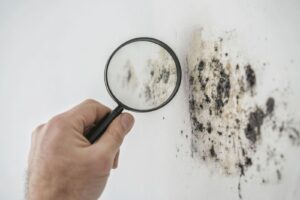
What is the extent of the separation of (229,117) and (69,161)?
55cm

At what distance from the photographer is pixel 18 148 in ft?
5.22

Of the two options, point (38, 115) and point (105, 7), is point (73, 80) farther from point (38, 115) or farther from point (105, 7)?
point (105, 7)

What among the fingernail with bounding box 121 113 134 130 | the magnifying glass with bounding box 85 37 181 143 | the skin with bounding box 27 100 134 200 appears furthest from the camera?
the magnifying glass with bounding box 85 37 181 143

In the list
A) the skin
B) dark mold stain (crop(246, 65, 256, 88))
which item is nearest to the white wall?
dark mold stain (crop(246, 65, 256, 88))

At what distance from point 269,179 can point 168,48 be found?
58 cm

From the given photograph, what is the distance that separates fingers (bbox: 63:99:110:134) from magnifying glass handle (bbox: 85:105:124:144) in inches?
1.0

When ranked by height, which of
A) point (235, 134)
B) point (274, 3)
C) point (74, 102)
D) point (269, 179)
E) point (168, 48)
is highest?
point (274, 3)

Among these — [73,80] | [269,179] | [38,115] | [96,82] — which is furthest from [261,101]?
[38,115]

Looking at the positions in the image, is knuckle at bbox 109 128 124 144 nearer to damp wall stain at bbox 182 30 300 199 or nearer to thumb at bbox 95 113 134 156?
thumb at bbox 95 113 134 156

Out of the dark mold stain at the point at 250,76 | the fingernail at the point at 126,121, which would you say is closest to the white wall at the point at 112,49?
the dark mold stain at the point at 250,76

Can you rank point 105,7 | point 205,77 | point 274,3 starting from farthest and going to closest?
point 105,7
point 205,77
point 274,3

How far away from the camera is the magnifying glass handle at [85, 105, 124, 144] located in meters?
1.17

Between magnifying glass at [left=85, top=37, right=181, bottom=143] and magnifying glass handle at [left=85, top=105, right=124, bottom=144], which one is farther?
magnifying glass at [left=85, top=37, right=181, bottom=143]

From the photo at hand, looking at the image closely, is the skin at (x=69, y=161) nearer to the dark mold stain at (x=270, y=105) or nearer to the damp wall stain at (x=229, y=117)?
the damp wall stain at (x=229, y=117)
